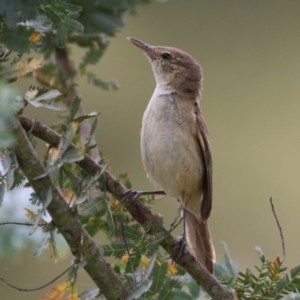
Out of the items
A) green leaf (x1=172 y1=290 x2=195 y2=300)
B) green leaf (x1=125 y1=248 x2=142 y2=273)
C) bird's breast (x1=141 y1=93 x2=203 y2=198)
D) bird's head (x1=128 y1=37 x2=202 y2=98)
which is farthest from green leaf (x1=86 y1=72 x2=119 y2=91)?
green leaf (x1=125 y1=248 x2=142 y2=273)

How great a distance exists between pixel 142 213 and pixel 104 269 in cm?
43

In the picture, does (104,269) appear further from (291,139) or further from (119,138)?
(291,139)

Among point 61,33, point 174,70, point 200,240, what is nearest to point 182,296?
point 200,240

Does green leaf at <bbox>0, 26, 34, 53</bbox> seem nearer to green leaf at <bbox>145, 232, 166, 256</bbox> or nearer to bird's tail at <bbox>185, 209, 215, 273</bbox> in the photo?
green leaf at <bbox>145, 232, 166, 256</bbox>

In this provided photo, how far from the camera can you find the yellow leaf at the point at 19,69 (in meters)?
1.68

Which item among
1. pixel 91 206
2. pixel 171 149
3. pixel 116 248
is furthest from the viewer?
pixel 171 149

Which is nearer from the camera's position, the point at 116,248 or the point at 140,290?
the point at 140,290

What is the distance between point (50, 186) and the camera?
173 centimetres

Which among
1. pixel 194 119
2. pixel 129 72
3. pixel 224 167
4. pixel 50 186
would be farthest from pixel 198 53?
pixel 50 186

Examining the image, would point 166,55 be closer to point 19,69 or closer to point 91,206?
point 91,206

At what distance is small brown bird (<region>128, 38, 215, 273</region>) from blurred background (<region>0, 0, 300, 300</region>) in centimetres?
320

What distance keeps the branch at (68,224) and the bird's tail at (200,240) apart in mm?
1203

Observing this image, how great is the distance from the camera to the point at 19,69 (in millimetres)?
1727

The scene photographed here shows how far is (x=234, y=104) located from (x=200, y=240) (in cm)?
493
